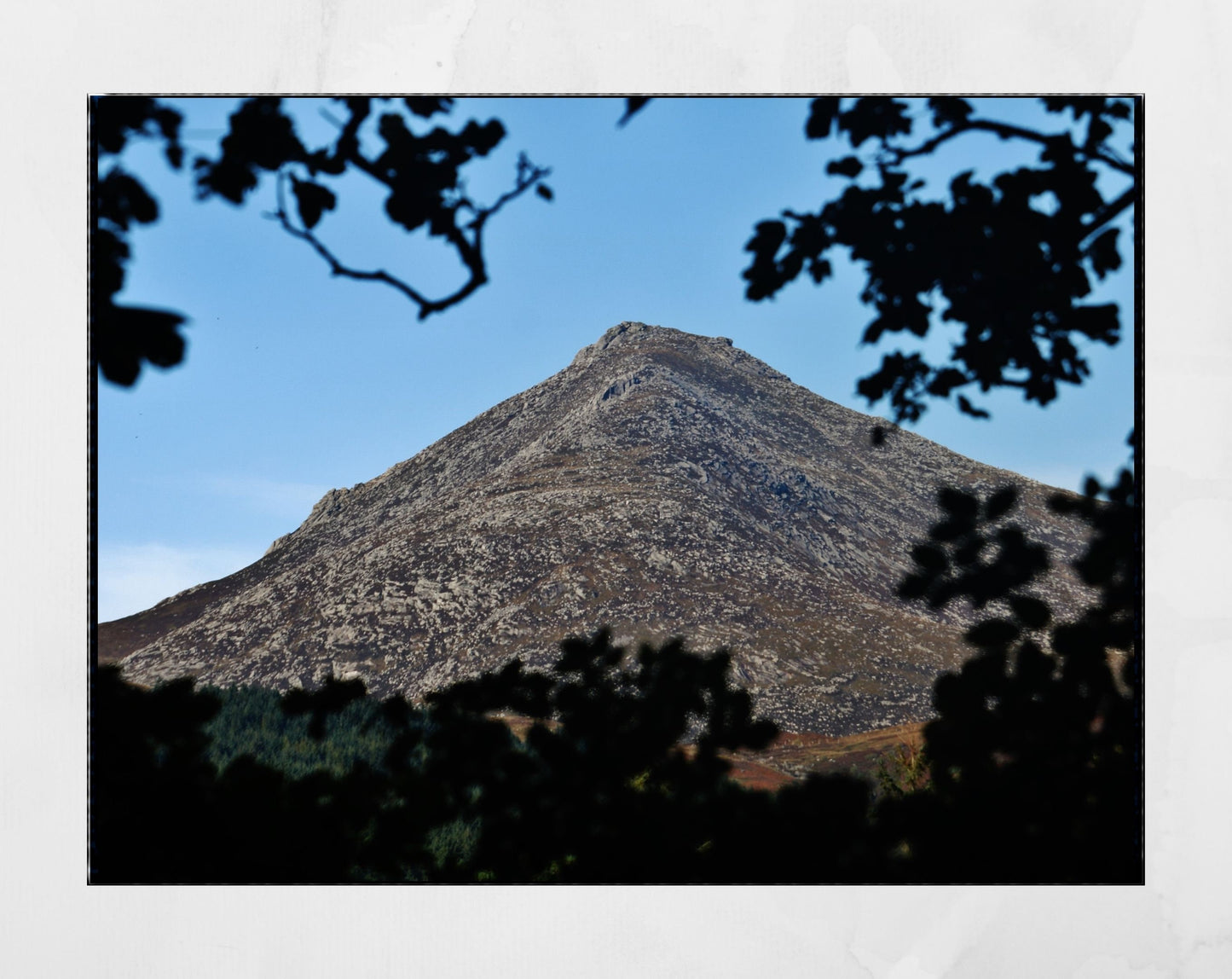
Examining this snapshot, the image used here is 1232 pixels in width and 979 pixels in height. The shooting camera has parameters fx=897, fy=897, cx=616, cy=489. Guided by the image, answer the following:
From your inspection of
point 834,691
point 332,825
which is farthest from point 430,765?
point 834,691

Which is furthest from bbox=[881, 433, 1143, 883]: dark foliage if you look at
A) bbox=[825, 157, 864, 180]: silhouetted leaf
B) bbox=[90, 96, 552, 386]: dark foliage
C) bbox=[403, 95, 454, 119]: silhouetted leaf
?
bbox=[403, 95, 454, 119]: silhouetted leaf

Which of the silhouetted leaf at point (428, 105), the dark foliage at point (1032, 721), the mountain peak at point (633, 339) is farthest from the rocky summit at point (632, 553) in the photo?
the silhouetted leaf at point (428, 105)

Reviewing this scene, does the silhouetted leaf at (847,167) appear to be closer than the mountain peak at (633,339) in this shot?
Yes

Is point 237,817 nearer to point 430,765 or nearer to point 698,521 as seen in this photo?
point 430,765

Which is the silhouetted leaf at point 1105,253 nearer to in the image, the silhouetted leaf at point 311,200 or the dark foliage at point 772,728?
the dark foliage at point 772,728
